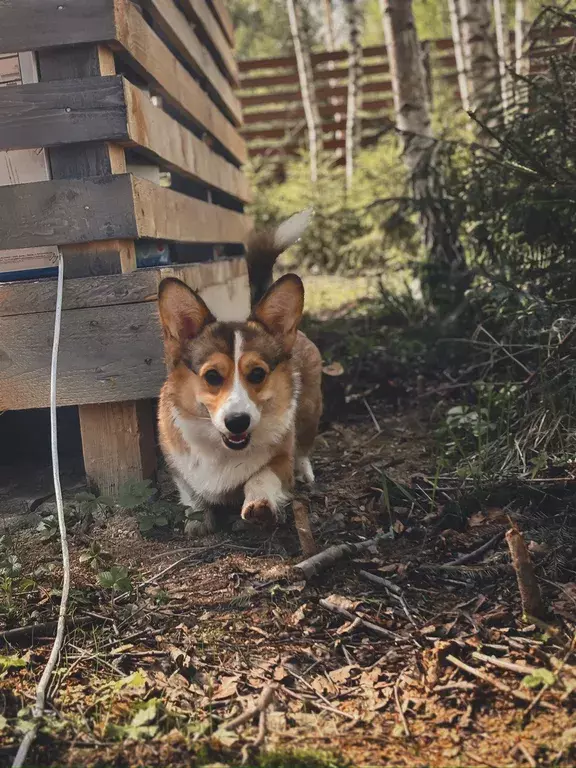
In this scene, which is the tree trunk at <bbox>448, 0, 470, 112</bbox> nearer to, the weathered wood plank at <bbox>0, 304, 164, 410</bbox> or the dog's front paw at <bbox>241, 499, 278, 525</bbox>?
the weathered wood plank at <bbox>0, 304, 164, 410</bbox>

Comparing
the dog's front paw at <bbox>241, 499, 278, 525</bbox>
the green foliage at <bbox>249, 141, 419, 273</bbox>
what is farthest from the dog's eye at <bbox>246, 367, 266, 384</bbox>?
the green foliage at <bbox>249, 141, 419, 273</bbox>

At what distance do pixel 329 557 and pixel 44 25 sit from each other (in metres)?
2.29

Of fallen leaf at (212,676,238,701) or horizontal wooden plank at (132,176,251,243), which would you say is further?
horizontal wooden plank at (132,176,251,243)

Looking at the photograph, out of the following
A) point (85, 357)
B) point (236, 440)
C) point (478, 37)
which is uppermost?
point (478, 37)

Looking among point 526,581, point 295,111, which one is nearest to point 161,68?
point 526,581

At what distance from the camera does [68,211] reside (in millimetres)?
3035

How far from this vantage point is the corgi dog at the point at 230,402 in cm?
274

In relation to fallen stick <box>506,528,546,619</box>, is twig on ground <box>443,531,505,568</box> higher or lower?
lower

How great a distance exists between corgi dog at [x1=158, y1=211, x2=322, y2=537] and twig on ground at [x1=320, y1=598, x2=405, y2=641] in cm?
50

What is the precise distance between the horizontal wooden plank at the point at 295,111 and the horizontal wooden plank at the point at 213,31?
7167 millimetres

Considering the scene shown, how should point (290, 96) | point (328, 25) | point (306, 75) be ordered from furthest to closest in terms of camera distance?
point (328, 25) < point (290, 96) < point (306, 75)

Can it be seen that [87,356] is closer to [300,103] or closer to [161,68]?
[161,68]

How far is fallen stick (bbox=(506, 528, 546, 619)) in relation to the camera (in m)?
2.09

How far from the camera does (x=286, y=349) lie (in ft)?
9.93
